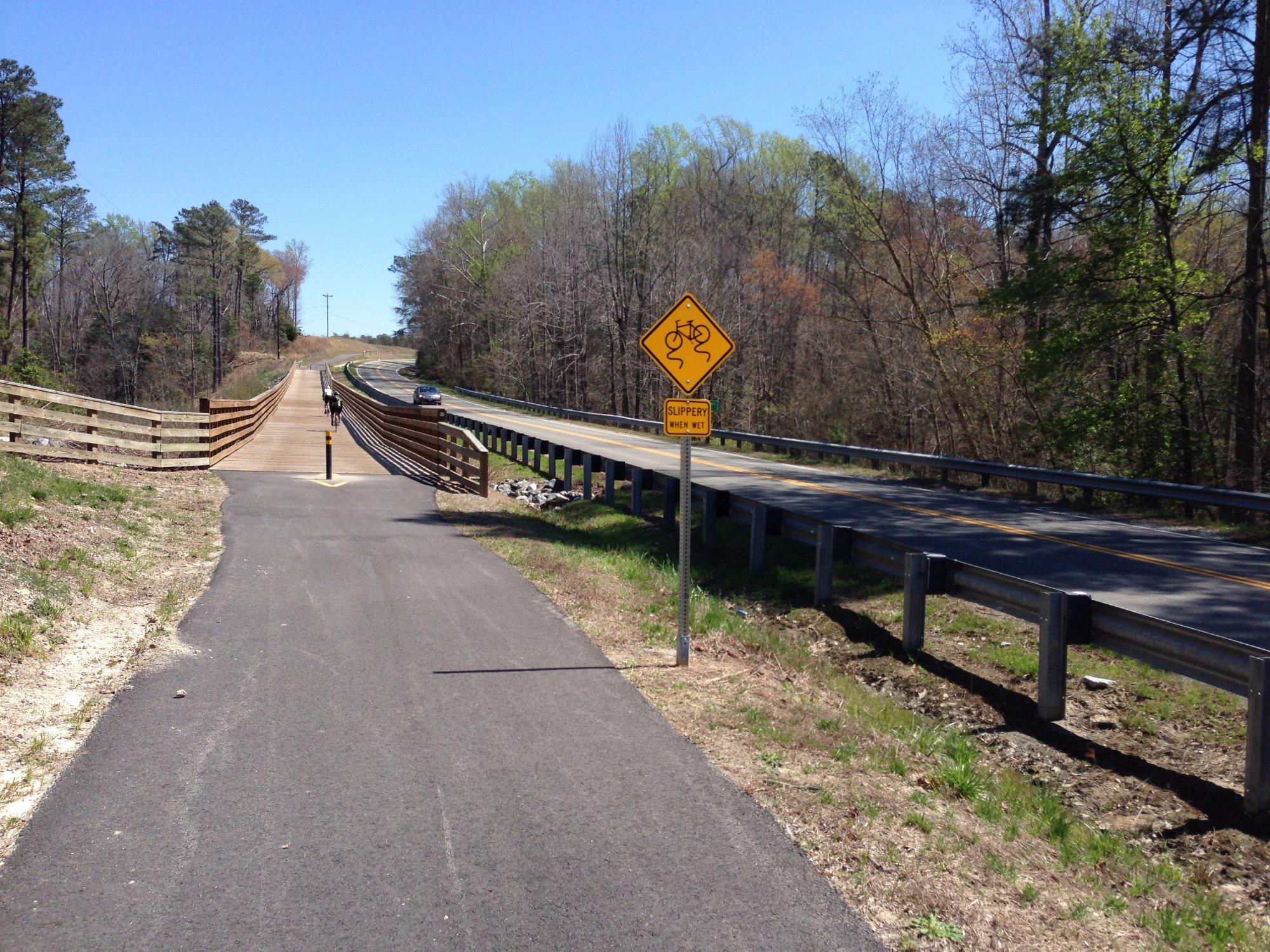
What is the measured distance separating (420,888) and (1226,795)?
4.90 meters

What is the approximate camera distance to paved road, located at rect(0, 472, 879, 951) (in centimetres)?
361

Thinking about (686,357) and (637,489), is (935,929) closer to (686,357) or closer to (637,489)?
(686,357)

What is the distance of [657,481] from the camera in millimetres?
16422

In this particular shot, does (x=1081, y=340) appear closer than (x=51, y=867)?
No

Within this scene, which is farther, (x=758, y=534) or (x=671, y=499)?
(x=671, y=499)

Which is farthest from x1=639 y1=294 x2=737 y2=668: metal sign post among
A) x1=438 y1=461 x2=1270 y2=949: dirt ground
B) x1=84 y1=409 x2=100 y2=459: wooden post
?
x1=84 y1=409 x2=100 y2=459: wooden post

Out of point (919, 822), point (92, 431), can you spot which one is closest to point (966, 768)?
point (919, 822)

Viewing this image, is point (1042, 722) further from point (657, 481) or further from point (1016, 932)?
point (657, 481)

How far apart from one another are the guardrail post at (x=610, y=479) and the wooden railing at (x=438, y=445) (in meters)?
2.26

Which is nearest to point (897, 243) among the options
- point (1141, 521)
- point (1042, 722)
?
point (1141, 521)

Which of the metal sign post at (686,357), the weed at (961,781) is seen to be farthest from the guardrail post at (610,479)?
the weed at (961,781)

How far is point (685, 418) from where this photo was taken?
718 centimetres

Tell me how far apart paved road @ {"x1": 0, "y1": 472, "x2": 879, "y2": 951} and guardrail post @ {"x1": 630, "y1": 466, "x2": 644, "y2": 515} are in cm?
893

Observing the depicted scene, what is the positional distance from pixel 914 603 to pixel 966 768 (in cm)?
320
